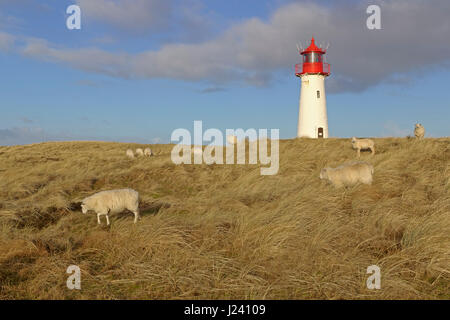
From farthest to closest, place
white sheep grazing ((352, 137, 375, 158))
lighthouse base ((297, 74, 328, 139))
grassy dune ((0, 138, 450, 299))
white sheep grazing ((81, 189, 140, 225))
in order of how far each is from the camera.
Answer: lighthouse base ((297, 74, 328, 139)) → white sheep grazing ((352, 137, 375, 158)) → white sheep grazing ((81, 189, 140, 225)) → grassy dune ((0, 138, 450, 299))

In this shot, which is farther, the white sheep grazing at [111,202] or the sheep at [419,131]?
the sheep at [419,131]

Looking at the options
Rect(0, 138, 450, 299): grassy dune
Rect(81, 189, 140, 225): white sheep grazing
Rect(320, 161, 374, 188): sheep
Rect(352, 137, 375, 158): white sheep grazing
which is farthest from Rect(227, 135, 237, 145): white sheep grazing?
Rect(81, 189, 140, 225): white sheep grazing

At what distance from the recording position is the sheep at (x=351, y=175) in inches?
412

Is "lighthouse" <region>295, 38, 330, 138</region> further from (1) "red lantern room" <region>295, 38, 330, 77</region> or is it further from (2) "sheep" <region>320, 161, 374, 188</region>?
(2) "sheep" <region>320, 161, 374, 188</region>

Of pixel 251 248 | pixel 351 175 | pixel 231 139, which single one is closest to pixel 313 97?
pixel 231 139

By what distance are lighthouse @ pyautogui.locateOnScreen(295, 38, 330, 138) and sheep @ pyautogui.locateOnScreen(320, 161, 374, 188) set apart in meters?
21.4

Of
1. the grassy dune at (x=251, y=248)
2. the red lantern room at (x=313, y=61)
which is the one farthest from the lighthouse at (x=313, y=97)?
the grassy dune at (x=251, y=248)

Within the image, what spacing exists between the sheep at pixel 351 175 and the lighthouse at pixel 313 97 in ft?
70.2

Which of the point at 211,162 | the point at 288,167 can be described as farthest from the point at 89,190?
the point at 288,167

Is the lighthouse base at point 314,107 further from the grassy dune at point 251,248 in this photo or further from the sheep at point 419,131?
the grassy dune at point 251,248

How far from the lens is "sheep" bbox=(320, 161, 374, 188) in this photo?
34.3 feet

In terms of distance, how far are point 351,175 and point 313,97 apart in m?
22.8

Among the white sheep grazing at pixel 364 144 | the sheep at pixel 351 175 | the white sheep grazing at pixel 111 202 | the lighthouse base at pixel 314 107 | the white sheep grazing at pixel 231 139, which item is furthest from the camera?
the lighthouse base at pixel 314 107

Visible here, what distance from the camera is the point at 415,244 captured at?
5.66 metres
